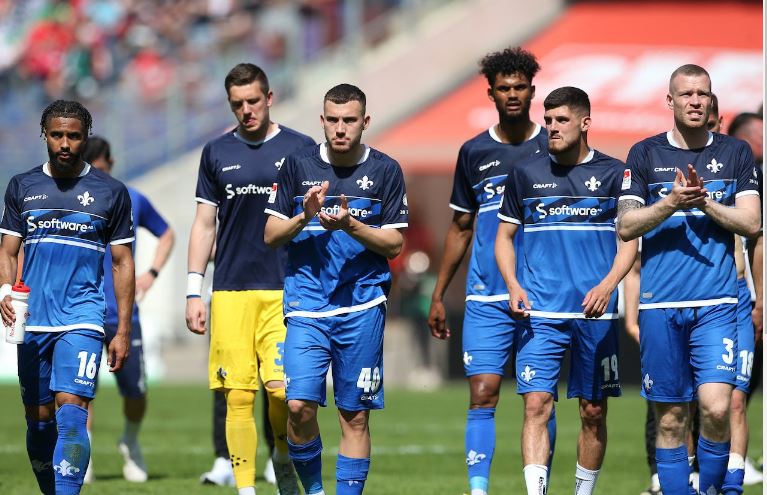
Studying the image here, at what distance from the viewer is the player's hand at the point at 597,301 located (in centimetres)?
823

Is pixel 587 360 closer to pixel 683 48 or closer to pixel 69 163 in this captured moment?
pixel 69 163

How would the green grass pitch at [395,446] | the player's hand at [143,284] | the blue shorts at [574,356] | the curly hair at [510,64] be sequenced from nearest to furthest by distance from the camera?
the blue shorts at [574,356] < the curly hair at [510,64] < the green grass pitch at [395,446] < the player's hand at [143,284]

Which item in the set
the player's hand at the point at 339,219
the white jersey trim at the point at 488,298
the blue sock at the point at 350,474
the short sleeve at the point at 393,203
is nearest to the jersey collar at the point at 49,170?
the player's hand at the point at 339,219

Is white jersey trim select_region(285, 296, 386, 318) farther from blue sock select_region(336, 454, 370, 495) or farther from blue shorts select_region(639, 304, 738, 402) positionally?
blue shorts select_region(639, 304, 738, 402)

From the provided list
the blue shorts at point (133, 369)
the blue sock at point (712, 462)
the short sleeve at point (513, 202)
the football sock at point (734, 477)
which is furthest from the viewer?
the blue shorts at point (133, 369)

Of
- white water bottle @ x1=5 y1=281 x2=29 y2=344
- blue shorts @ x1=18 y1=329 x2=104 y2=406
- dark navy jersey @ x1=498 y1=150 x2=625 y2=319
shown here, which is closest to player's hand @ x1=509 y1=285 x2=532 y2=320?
dark navy jersey @ x1=498 y1=150 x2=625 y2=319

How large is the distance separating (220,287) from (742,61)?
17026 millimetres

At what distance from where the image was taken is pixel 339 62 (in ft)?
83.1

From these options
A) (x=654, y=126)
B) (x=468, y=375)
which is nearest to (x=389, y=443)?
(x=468, y=375)

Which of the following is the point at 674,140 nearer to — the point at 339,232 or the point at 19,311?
the point at 339,232

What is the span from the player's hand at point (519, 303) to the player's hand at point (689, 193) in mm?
1230

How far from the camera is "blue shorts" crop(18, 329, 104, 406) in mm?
8234

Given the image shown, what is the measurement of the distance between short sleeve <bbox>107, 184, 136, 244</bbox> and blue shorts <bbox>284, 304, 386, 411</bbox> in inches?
44.0

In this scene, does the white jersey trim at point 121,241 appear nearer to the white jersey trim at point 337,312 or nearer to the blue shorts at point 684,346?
the white jersey trim at point 337,312
